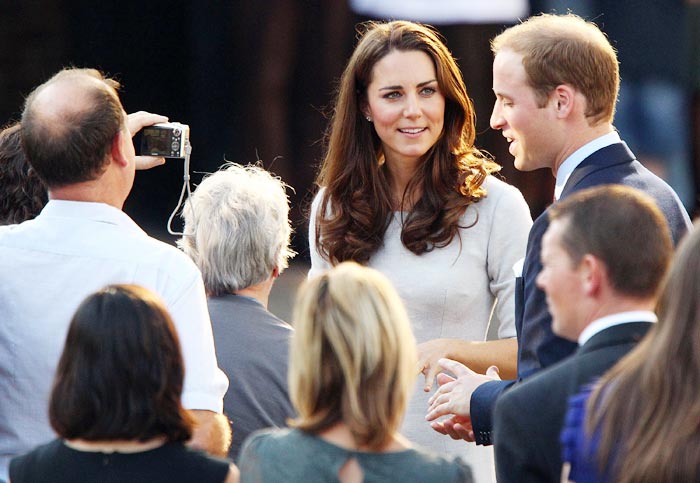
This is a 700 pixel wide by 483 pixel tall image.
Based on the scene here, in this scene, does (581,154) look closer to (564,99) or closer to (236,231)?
(564,99)

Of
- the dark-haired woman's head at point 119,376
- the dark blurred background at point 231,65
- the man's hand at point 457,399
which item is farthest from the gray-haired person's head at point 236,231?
the dark blurred background at point 231,65

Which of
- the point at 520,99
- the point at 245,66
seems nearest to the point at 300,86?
the point at 245,66

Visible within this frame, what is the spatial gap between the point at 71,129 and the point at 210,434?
0.73 m

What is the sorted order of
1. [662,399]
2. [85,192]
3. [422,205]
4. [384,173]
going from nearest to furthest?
[662,399] < [85,192] < [422,205] < [384,173]

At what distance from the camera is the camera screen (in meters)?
3.19

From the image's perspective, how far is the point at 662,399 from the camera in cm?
184

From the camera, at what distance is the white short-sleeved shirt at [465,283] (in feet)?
10.9

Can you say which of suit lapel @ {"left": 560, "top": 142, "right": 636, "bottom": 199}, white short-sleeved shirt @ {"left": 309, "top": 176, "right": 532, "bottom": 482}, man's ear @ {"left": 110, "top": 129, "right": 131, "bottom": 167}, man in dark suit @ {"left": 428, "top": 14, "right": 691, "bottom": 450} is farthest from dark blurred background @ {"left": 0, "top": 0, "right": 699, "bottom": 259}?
man's ear @ {"left": 110, "top": 129, "right": 131, "bottom": 167}

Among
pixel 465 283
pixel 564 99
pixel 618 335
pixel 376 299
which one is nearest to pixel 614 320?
pixel 618 335

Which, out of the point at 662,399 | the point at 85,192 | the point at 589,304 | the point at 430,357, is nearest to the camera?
the point at 662,399

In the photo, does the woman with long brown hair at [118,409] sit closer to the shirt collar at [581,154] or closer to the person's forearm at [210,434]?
the person's forearm at [210,434]

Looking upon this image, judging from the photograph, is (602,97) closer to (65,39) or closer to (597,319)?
(597,319)

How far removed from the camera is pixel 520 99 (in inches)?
119

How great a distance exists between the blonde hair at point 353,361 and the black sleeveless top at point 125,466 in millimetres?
182
